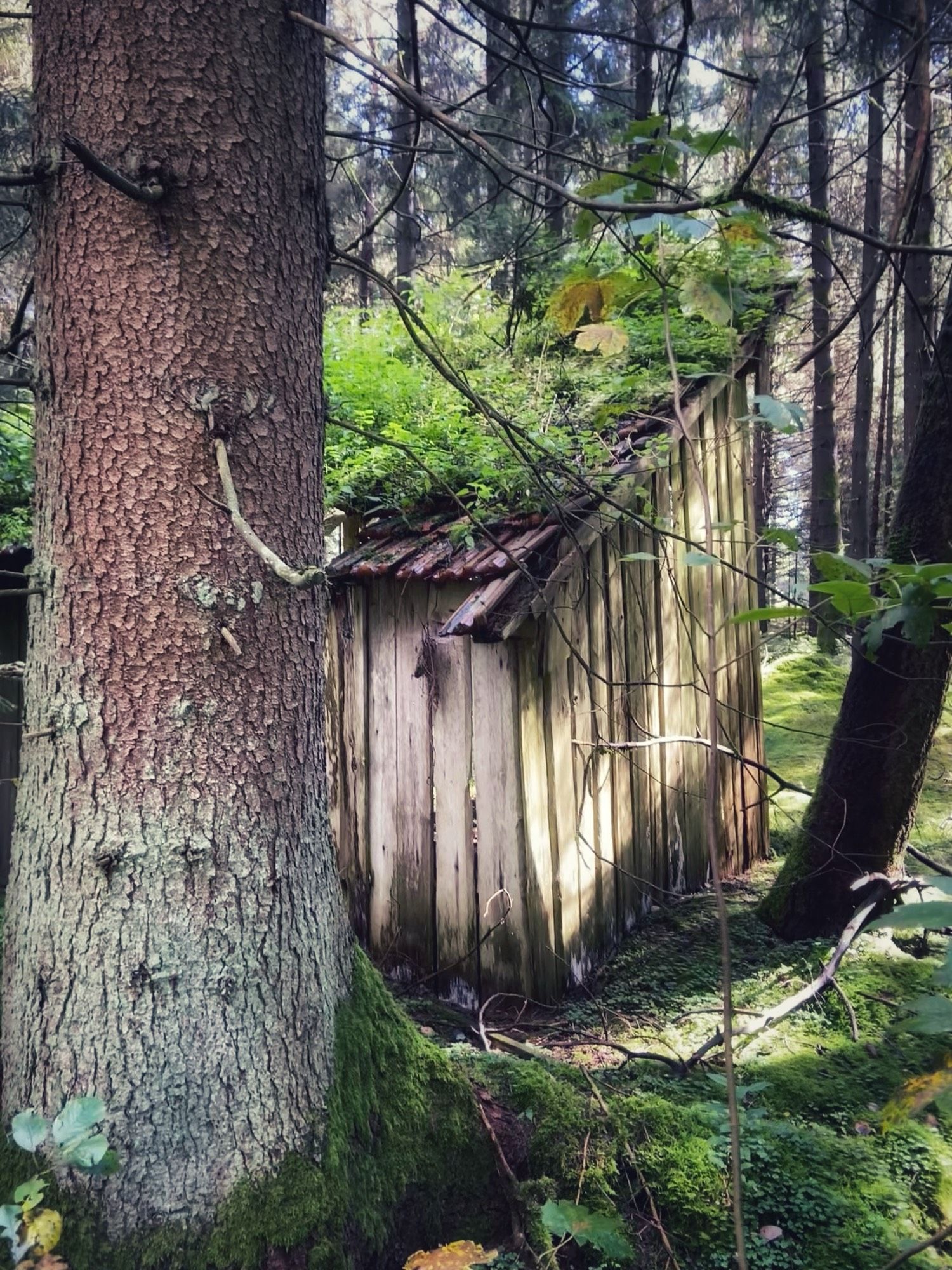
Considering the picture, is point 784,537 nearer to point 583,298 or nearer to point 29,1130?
point 583,298

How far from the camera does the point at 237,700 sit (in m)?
1.95

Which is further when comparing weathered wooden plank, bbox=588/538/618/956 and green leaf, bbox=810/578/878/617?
weathered wooden plank, bbox=588/538/618/956

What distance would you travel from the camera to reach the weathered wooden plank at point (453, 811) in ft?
14.8

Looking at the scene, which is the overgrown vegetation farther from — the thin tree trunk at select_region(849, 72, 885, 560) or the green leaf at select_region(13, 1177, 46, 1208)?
the thin tree trunk at select_region(849, 72, 885, 560)

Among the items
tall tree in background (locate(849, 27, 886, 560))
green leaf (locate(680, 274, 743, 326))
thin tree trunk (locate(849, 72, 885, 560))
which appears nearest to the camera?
green leaf (locate(680, 274, 743, 326))

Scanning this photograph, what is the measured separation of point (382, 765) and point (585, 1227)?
3.11m

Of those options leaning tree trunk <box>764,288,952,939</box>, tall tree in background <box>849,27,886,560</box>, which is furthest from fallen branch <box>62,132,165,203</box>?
tall tree in background <box>849,27,886,560</box>

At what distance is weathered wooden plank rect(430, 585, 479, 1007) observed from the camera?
450cm

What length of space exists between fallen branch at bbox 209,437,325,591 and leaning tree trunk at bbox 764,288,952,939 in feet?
10.8

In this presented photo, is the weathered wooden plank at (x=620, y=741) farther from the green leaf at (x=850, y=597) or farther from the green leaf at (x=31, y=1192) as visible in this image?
the green leaf at (x=31, y=1192)

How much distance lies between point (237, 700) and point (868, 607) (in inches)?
56.6

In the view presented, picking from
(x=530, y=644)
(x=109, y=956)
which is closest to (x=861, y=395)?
(x=530, y=644)

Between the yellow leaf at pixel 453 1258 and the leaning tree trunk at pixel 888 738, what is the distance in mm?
2698

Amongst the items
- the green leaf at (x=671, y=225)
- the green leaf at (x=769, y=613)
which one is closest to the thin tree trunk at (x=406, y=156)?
the green leaf at (x=671, y=225)
